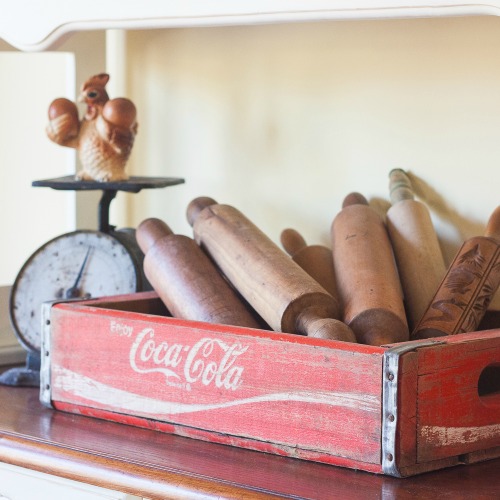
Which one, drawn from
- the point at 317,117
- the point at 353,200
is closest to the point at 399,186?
the point at 353,200

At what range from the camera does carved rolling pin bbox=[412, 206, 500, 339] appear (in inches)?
40.9

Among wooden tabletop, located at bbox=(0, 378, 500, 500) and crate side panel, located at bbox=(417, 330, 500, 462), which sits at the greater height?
crate side panel, located at bbox=(417, 330, 500, 462)

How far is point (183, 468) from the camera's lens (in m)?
0.95

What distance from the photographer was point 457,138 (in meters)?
1.25

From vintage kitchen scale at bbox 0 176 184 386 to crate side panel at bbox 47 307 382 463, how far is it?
0.14 meters

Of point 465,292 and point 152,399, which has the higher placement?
point 465,292

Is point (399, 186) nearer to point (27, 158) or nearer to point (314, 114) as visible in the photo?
point (314, 114)

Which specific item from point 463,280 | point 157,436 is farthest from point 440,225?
point 157,436

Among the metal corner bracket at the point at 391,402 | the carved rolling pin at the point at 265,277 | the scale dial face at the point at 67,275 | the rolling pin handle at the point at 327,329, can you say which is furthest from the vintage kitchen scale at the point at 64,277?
the metal corner bracket at the point at 391,402

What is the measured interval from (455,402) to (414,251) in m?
0.30

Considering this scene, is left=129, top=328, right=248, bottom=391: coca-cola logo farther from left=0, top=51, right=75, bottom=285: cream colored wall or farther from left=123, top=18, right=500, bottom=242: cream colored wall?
left=0, top=51, right=75, bottom=285: cream colored wall

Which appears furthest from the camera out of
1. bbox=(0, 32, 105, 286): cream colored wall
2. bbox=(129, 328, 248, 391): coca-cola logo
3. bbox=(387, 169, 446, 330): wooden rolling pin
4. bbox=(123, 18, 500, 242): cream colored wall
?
bbox=(0, 32, 105, 286): cream colored wall

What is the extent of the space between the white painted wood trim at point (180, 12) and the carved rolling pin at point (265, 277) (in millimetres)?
237

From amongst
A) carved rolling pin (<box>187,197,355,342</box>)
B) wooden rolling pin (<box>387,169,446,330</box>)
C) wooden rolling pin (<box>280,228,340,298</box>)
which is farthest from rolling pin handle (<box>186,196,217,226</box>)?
wooden rolling pin (<box>387,169,446,330</box>)
